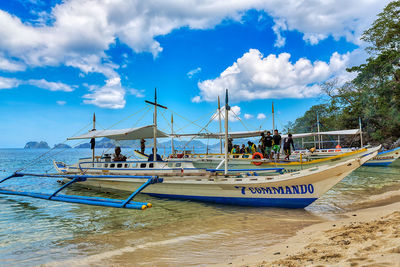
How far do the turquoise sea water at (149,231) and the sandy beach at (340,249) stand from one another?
2.29 ft

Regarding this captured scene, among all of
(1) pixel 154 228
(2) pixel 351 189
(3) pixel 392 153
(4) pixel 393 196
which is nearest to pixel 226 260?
(1) pixel 154 228

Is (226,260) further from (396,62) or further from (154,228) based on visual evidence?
(396,62)

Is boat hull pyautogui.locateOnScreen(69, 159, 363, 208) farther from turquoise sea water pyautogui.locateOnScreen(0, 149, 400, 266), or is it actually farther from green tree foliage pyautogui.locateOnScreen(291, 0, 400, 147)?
green tree foliage pyautogui.locateOnScreen(291, 0, 400, 147)

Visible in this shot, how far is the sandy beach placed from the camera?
3965mm

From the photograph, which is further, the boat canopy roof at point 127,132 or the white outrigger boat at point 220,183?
the boat canopy roof at point 127,132

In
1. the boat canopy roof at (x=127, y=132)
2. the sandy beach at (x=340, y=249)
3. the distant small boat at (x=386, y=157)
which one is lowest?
the sandy beach at (x=340, y=249)

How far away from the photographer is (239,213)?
9.47 meters

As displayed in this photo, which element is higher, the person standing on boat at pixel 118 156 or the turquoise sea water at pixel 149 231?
the person standing on boat at pixel 118 156

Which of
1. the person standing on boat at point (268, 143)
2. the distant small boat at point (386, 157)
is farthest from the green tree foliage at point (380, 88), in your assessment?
the person standing on boat at point (268, 143)

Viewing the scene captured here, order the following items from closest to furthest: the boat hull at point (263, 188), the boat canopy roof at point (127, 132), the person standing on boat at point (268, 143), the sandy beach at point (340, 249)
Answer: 1. the sandy beach at point (340, 249)
2. the boat hull at point (263, 188)
3. the boat canopy roof at point (127, 132)
4. the person standing on boat at point (268, 143)

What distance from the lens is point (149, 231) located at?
7754mm

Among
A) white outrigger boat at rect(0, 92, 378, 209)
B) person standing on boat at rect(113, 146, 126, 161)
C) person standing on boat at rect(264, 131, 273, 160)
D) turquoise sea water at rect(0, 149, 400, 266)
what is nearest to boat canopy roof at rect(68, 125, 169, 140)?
white outrigger boat at rect(0, 92, 378, 209)

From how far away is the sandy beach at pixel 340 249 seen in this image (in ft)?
13.0

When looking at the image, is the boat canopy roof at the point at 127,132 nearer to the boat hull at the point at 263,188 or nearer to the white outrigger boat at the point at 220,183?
the white outrigger boat at the point at 220,183
